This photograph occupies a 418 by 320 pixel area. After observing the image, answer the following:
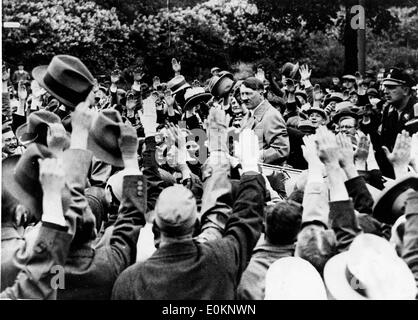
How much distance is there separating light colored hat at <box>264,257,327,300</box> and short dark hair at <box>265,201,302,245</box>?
99mm

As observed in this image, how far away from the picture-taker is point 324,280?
2.93 m

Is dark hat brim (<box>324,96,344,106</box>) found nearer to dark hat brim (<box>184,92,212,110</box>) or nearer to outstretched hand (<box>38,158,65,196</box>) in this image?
dark hat brim (<box>184,92,212,110</box>)

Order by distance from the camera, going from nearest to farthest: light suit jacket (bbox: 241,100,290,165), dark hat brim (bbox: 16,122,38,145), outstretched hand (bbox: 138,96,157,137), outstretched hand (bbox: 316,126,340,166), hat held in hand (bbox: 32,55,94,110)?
outstretched hand (bbox: 316,126,340,166), hat held in hand (bbox: 32,55,94,110), dark hat brim (bbox: 16,122,38,145), outstretched hand (bbox: 138,96,157,137), light suit jacket (bbox: 241,100,290,165)

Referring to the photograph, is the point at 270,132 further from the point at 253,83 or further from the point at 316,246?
the point at 316,246

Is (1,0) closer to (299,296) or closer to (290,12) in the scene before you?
(290,12)

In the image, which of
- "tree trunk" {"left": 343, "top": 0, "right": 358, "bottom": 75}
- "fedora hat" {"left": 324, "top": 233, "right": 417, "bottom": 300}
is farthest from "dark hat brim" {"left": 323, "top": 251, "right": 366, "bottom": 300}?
"tree trunk" {"left": 343, "top": 0, "right": 358, "bottom": 75}

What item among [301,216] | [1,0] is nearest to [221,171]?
[301,216]

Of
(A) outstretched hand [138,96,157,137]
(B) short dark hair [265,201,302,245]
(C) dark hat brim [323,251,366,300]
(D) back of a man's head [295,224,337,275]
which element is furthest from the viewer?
(A) outstretched hand [138,96,157,137]

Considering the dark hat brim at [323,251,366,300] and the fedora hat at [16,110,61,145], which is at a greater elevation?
the fedora hat at [16,110,61,145]

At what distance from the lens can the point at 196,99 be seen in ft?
16.9

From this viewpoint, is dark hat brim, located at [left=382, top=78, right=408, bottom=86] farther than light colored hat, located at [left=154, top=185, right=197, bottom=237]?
Yes

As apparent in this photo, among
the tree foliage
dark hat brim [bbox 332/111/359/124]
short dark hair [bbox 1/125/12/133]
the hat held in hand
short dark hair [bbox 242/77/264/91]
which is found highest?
the tree foliage

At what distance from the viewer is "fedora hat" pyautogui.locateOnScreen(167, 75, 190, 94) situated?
209 inches

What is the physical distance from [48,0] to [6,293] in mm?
2256
